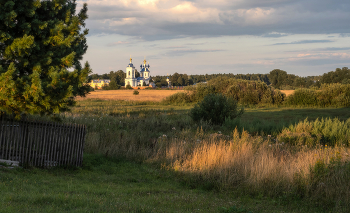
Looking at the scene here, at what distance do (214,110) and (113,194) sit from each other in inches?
624

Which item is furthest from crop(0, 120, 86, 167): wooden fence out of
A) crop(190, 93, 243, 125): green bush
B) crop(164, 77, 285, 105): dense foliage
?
crop(164, 77, 285, 105): dense foliage

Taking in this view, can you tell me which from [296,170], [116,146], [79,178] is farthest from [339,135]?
[79,178]

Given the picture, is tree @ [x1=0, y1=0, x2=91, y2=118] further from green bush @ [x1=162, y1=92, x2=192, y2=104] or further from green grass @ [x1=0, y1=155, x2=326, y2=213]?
green bush @ [x1=162, y1=92, x2=192, y2=104]

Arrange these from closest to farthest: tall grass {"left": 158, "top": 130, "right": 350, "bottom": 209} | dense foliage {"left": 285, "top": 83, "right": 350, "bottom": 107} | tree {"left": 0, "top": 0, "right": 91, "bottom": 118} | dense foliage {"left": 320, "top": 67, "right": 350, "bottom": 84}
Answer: tall grass {"left": 158, "top": 130, "right": 350, "bottom": 209}, tree {"left": 0, "top": 0, "right": 91, "bottom": 118}, dense foliage {"left": 285, "top": 83, "right": 350, "bottom": 107}, dense foliage {"left": 320, "top": 67, "right": 350, "bottom": 84}

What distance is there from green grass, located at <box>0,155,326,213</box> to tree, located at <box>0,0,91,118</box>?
205 centimetres

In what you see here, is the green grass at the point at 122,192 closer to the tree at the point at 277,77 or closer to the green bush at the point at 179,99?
the green bush at the point at 179,99

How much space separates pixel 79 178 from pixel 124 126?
34.8ft

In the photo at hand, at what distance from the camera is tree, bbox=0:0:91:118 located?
8383mm

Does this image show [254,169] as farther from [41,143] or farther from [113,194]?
[41,143]

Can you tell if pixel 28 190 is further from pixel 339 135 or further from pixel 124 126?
pixel 339 135

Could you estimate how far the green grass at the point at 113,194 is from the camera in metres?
5.95

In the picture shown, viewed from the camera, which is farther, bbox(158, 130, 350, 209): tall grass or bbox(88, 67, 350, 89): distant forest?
bbox(88, 67, 350, 89): distant forest

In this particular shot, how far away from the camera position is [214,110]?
22.3m

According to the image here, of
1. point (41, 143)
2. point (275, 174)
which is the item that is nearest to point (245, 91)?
point (275, 174)
